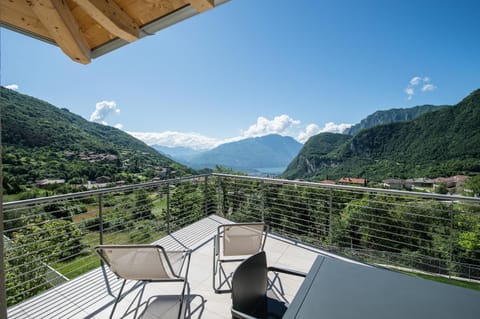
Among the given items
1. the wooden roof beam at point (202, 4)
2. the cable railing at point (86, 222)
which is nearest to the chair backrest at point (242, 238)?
the cable railing at point (86, 222)

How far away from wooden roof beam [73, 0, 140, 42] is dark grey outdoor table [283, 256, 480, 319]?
2044 millimetres

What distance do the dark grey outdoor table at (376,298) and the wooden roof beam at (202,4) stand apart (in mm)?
1805

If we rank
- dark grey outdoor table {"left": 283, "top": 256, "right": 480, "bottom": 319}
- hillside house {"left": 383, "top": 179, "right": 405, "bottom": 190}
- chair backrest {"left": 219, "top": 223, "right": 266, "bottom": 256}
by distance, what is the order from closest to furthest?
dark grey outdoor table {"left": 283, "top": 256, "right": 480, "bottom": 319}, chair backrest {"left": 219, "top": 223, "right": 266, "bottom": 256}, hillside house {"left": 383, "top": 179, "right": 405, "bottom": 190}

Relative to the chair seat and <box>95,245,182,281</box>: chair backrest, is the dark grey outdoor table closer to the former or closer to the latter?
the chair seat

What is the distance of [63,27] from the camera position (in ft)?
5.06

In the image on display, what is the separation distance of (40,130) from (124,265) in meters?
21.5

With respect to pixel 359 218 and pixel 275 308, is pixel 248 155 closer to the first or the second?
pixel 359 218

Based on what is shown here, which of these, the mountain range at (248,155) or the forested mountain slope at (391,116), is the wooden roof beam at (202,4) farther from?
the mountain range at (248,155)

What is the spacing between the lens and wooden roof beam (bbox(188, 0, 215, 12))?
144cm

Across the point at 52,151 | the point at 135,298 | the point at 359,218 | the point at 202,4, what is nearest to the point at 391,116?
the point at 359,218

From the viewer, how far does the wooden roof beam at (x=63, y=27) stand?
1.36 meters

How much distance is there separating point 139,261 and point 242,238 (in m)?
1.04

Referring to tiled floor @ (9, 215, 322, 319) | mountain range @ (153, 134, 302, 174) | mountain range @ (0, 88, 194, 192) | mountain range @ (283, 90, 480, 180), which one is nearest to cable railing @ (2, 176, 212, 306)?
tiled floor @ (9, 215, 322, 319)

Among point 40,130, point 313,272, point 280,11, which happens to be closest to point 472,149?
point 280,11
